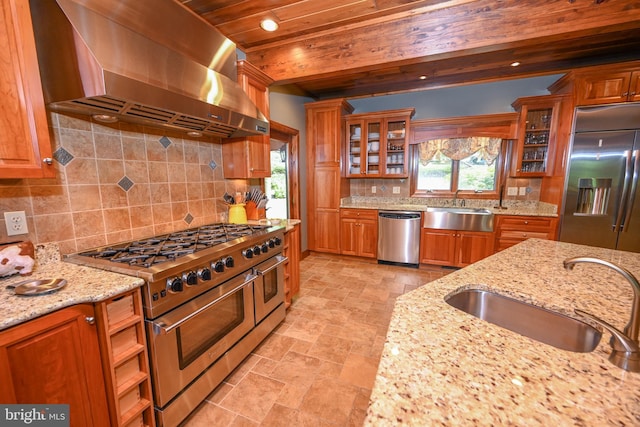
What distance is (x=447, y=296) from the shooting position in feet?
3.57

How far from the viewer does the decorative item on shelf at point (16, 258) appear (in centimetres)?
118

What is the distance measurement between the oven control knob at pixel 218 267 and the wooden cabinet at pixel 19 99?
0.90 m

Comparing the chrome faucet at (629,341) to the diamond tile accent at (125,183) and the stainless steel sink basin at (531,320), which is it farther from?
the diamond tile accent at (125,183)

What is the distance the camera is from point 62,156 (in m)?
1.48

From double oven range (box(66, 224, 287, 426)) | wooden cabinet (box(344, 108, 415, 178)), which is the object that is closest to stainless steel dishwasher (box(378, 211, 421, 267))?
wooden cabinet (box(344, 108, 415, 178))

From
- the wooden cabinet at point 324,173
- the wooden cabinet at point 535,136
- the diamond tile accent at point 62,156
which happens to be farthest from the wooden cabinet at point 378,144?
the diamond tile accent at point 62,156

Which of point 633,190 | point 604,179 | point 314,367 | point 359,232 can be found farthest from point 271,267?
point 633,190

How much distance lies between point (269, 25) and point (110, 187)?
6.25ft

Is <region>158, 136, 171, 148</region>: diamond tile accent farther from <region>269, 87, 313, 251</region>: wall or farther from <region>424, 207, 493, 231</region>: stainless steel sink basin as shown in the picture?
<region>424, 207, 493, 231</region>: stainless steel sink basin

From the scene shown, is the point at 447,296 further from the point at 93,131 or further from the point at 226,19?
the point at 226,19

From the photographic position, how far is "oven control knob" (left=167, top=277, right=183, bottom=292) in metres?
1.32

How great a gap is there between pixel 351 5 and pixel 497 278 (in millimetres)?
2314

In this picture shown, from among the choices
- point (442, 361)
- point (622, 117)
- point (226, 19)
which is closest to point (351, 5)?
point (226, 19)

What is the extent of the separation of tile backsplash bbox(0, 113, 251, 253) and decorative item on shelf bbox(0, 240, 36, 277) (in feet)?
0.47
